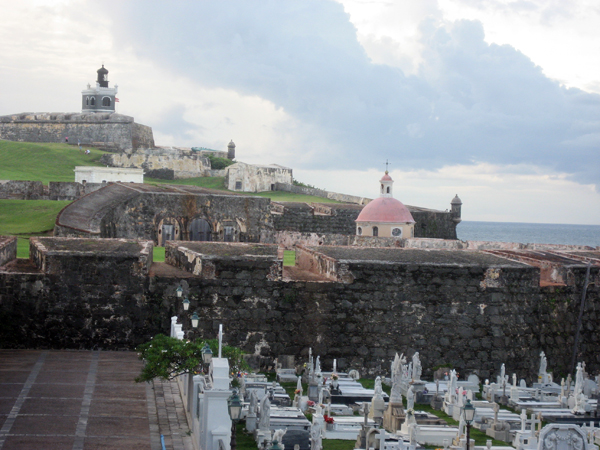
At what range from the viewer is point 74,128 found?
6669 cm

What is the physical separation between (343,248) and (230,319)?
14.2ft

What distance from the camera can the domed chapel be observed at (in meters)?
35.6

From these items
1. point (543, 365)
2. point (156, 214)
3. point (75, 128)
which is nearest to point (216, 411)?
point (543, 365)

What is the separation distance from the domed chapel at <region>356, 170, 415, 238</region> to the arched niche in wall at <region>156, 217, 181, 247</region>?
31.0 ft

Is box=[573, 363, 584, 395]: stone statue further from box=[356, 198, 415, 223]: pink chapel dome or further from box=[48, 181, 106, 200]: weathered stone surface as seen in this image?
box=[48, 181, 106, 200]: weathered stone surface

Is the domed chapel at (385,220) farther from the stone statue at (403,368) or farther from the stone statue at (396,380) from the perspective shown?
the stone statue at (396,380)

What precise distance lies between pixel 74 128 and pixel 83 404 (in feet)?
186

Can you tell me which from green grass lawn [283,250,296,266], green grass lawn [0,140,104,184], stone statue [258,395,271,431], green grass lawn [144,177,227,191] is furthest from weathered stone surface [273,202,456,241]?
stone statue [258,395,271,431]

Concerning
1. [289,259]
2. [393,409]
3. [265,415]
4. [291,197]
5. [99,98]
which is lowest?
[393,409]

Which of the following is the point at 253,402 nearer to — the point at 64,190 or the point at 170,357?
the point at 170,357

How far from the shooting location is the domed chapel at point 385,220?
35.6 meters

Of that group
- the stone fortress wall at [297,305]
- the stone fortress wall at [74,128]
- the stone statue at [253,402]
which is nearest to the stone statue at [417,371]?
the stone fortress wall at [297,305]

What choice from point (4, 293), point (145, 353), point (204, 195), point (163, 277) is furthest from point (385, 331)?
point (204, 195)

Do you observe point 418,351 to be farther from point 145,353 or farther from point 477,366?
point 145,353
